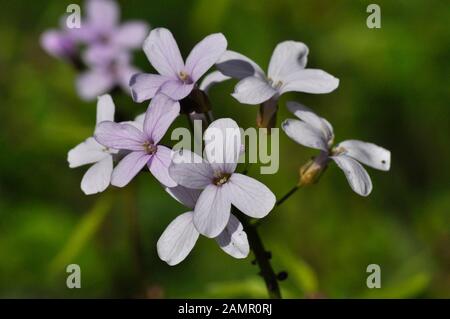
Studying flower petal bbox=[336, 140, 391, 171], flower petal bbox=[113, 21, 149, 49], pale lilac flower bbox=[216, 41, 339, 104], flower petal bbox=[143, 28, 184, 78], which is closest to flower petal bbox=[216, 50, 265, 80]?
pale lilac flower bbox=[216, 41, 339, 104]

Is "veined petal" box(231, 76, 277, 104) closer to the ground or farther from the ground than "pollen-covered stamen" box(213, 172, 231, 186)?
farther from the ground

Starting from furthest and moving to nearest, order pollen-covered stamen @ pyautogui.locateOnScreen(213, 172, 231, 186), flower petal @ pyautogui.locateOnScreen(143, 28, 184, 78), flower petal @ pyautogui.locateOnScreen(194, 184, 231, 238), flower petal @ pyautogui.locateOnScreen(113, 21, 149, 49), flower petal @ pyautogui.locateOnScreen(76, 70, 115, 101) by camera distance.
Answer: flower petal @ pyautogui.locateOnScreen(113, 21, 149, 49), flower petal @ pyautogui.locateOnScreen(76, 70, 115, 101), flower petal @ pyautogui.locateOnScreen(143, 28, 184, 78), pollen-covered stamen @ pyautogui.locateOnScreen(213, 172, 231, 186), flower petal @ pyautogui.locateOnScreen(194, 184, 231, 238)

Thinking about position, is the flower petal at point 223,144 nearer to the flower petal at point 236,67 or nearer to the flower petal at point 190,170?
the flower petal at point 190,170

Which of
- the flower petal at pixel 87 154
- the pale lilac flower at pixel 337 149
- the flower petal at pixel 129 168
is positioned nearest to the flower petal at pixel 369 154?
the pale lilac flower at pixel 337 149

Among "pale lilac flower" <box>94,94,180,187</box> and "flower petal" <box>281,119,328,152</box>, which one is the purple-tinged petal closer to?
→ "pale lilac flower" <box>94,94,180,187</box>

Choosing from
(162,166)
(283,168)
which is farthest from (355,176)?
(283,168)

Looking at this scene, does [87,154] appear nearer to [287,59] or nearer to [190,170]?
[190,170]

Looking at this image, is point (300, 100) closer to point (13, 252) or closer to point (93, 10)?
point (93, 10)
